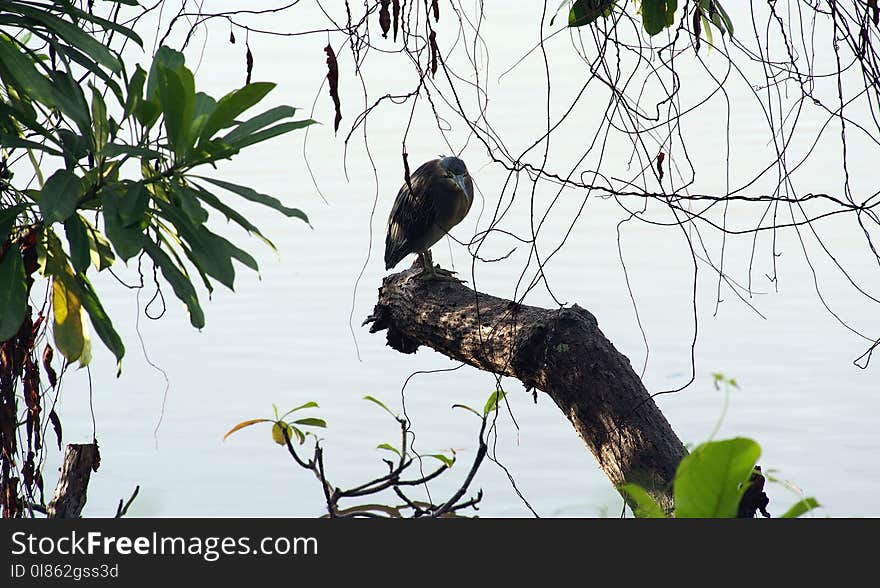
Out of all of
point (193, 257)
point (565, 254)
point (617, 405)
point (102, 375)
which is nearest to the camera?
point (193, 257)

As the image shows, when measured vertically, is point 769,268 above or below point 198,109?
above

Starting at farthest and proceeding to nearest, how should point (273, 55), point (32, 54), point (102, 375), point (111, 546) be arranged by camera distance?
point (273, 55) < point (102, 375) < point (32, 54) < point (111, 546)

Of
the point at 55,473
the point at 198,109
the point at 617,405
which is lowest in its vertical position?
the point at 617,405

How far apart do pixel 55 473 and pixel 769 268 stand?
11.7 feet

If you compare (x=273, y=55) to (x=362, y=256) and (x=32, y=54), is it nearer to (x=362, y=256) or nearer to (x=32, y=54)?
(x=362, y=256)

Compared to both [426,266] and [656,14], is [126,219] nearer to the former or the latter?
[656,14]

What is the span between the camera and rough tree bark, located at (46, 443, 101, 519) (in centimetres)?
182

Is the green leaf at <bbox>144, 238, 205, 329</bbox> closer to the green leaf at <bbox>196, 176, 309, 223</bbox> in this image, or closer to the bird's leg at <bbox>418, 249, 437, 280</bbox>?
the green leaf at <bbox>196, 176, 309, 223</bbox>

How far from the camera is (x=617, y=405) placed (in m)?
2.03

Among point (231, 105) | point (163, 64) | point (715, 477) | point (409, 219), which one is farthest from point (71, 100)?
point (409, 219)

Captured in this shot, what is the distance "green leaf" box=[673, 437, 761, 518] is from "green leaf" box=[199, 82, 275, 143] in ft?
3.07

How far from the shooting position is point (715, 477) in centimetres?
88

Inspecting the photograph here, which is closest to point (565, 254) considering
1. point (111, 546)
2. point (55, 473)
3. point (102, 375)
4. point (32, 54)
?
point (102, 375)

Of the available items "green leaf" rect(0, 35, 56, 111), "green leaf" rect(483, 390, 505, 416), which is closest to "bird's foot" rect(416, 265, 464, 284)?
"green leaf" rect(483, 390, 505, 416)
